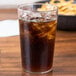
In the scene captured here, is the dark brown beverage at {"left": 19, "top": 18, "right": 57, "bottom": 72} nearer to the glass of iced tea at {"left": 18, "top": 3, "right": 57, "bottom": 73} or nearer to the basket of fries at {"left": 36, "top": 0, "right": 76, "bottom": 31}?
the glass of iced tea at {"left": 18, "top": 3, "right": 57, "bottom": 73}

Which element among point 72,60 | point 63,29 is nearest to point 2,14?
point 63,29

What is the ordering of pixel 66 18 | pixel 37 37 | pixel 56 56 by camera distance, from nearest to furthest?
1. pixel 37 37
2. pixel 56 56
3. pixel 66 18

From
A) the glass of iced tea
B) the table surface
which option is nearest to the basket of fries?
the table surface

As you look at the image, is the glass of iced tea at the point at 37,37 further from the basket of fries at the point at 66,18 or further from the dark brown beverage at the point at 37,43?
the basket of fries at the point at 66,18

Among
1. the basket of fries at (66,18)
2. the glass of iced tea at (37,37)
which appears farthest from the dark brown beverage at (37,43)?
the basket of fries at (66,18)

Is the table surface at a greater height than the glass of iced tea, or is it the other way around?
the glass of iced tea

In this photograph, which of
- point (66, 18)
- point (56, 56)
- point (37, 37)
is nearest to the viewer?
point (37, 37)

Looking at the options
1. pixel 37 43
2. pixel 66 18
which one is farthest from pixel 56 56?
pixel 66 18

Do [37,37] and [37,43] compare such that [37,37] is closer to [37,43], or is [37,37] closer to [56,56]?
[37,43]

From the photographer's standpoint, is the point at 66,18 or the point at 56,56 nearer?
the point at 56,56
